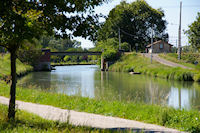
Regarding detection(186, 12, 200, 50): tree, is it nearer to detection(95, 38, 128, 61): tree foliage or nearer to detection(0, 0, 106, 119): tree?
detection(95, 38, 128, 61): tree foliage

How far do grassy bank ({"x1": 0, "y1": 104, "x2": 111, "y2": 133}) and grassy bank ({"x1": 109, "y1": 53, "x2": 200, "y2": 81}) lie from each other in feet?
100.0

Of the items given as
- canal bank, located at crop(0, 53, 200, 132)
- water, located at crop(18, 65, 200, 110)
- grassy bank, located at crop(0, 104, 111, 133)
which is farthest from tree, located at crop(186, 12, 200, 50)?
grassy bank, located at crop(0, 104, 111, 133)

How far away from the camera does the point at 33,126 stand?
810 centimetres

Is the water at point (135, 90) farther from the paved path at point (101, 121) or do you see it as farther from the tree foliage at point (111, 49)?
the tree foliage at point (111, 49)

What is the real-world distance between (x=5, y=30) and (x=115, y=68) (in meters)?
→ 54.2

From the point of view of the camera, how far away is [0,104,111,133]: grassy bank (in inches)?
276

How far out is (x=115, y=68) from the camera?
201ft

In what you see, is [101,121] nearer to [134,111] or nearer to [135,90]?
[134,111]

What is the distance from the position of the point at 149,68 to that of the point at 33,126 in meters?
43.6

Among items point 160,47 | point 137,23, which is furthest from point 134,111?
point 137,23

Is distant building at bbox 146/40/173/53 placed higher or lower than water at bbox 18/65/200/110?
higher

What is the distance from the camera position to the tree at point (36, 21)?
279 inches

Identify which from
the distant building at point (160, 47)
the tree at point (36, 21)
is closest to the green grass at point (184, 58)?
the distant building at point (160, 47)

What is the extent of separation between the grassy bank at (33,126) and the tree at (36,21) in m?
0.63
